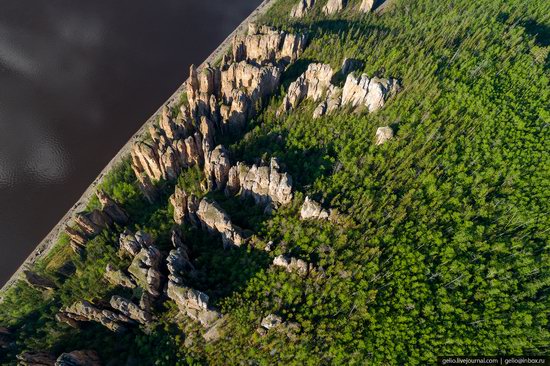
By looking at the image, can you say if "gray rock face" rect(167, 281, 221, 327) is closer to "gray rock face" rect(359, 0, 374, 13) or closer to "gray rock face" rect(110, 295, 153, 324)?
"gray rock face" rect(110, 295, 153, 324)

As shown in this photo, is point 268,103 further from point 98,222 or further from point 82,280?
point 82,280

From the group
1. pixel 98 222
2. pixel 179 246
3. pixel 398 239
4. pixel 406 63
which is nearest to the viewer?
pixel 398 239

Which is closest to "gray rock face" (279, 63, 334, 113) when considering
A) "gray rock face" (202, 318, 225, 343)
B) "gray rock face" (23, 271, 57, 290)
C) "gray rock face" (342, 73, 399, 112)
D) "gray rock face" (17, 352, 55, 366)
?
"gray rock face" (342, 73, 399, 112)

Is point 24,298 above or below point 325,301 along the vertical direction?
below

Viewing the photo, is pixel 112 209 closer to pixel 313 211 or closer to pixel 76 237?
pixel 76 237

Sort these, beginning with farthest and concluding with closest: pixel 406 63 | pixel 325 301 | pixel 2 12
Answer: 1. pixel 2 12
2. pixel 406 63
3. pixel 325 301

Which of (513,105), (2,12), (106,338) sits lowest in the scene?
(106,338)

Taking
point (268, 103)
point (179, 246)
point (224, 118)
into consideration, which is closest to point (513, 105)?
point (268, 103)
